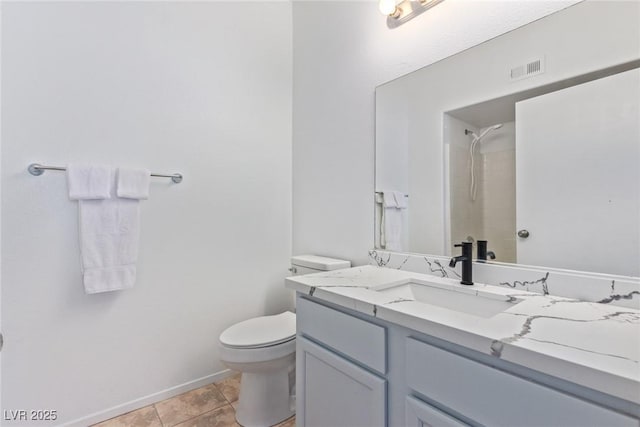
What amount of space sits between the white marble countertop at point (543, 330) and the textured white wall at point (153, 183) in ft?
3.48

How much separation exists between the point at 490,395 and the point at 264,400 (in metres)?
1.20

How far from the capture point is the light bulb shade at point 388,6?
1452 mm

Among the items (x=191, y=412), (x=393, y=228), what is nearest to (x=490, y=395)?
(x=393, y=228)

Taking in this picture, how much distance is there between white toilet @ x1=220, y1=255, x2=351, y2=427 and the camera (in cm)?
142

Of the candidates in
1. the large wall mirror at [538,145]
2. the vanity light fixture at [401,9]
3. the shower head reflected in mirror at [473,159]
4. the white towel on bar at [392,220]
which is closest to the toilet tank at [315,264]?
the white towel on bar at [392,220]

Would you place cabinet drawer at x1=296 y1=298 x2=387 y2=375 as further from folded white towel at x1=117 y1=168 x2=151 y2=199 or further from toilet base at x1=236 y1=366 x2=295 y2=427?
folded white towel at x1=117 y1=168 x2=151 y2=199

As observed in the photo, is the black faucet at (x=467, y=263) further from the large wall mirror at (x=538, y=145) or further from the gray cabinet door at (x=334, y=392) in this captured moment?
the gray cabinet door at (x=334, y=392)

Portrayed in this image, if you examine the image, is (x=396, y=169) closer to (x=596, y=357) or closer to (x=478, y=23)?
(x=478, y=23)

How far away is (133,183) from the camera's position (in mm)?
1545

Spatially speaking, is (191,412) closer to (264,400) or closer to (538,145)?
(264,400)

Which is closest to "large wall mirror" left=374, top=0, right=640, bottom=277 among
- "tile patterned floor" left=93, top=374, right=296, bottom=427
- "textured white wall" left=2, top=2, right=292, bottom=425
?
"textured white wall" left=2, top=2, right=292, bottom=425

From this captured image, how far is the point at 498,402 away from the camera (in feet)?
2.09

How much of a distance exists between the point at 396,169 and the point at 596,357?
3.70 ft

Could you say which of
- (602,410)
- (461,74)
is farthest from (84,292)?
(461,74)
